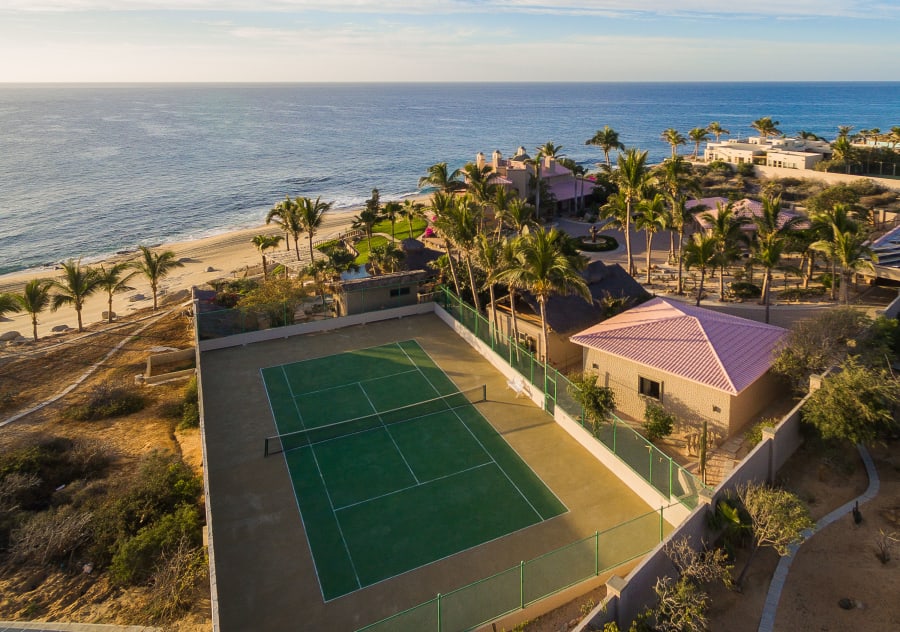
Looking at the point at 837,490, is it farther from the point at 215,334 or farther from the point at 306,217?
the point at 306,217

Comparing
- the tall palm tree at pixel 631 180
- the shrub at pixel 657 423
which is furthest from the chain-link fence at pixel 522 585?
the tall palm tree at pixel 631 180

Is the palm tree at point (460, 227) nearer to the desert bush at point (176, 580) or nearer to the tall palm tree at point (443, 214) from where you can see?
the tall palm tree at point (443, 214)

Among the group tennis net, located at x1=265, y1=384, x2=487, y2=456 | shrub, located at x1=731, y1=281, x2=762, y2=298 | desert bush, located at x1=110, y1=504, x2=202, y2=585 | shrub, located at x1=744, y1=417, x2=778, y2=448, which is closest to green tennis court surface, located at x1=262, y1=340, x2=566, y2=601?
tennis net, located at x1=265, y1=384, x2=487, y2=456

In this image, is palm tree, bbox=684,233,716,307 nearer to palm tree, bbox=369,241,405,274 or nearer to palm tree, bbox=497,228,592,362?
palm tree, bbox=497,228,592,362

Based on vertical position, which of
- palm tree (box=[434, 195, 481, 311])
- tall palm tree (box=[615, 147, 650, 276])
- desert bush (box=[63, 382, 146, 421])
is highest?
tall palm tree (box=[615, 147, 650, 276])

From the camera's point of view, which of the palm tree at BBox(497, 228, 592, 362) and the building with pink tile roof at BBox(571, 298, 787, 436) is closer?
the building with pink tile roof at BBox(571, 298, 787, 436)
